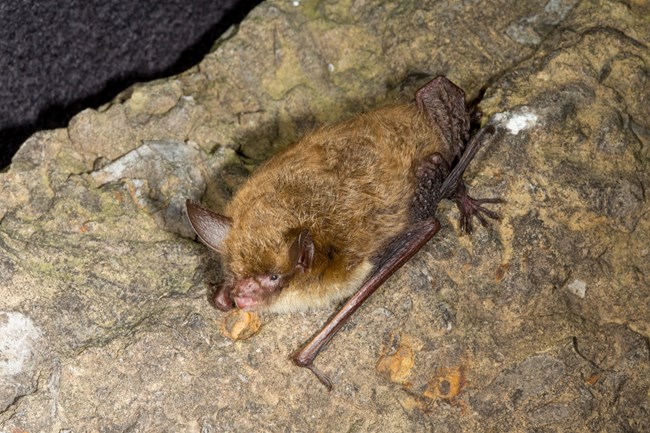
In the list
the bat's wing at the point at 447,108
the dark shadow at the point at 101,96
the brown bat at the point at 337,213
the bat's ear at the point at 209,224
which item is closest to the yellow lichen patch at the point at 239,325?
the brown bat at the point at 337,213

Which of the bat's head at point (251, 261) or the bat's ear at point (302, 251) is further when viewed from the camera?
the bat's head at point (251, 261)

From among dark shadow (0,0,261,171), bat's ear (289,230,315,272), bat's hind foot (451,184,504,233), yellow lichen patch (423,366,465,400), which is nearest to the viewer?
bat's ear (289,230,315,272)

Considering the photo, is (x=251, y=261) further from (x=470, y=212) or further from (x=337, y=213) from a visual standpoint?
(x=470, y=212)

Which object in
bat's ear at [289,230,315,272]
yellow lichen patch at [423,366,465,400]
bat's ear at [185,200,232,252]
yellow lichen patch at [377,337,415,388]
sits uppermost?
bat's ear at [185,200,232,252]

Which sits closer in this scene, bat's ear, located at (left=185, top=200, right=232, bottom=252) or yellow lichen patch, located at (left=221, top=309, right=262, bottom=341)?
bat's ear, located at (left=185, top=200, right=232, bottom=252)

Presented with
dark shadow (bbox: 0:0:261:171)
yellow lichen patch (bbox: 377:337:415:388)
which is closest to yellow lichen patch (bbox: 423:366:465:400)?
yellow lichen patch (bbox: 377:337:415:388)

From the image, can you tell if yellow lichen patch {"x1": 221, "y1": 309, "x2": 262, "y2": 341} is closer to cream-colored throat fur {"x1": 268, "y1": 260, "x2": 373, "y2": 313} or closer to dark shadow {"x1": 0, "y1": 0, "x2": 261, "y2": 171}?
cream-colored throat fur {"x1": 268, "y1": 260, "x2": 373, "y2": 313}

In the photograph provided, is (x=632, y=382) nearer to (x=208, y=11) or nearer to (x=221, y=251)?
(x=221, y=251)

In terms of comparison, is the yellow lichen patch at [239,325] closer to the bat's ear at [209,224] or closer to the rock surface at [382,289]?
the rock surface at [382,289]
